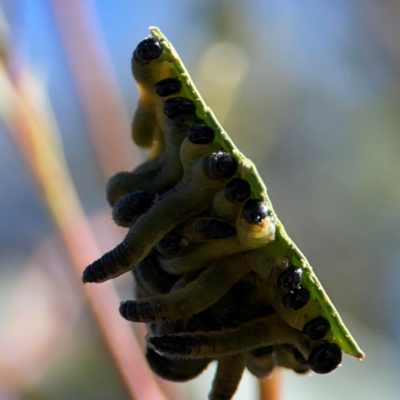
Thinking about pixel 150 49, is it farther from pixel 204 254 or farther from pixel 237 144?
pixel 237 144

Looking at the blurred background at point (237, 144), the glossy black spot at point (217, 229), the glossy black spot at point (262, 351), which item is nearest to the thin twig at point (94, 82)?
the blurred background at point (237, 144)

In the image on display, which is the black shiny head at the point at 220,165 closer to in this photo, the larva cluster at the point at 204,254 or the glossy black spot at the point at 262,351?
the larva cluster at the point at 204,254

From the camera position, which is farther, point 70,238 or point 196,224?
point 70,238

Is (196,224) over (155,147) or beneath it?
beneath

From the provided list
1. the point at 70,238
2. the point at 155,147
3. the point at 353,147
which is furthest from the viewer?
the point at 353,147

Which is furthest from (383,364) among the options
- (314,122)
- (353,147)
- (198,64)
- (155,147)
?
(155,147)

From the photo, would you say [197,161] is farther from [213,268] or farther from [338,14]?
[338,14]

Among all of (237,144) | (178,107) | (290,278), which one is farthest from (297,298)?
(237,144)
